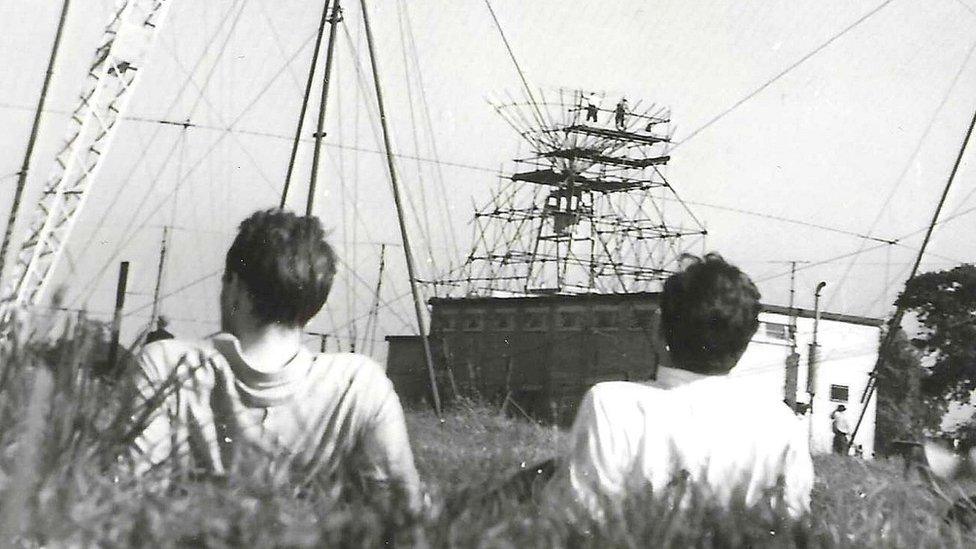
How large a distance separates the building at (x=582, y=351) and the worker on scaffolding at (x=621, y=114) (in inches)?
531

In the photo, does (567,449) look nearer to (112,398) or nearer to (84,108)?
(112,398)

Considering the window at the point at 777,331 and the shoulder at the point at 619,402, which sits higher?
the window at the point at 777,331

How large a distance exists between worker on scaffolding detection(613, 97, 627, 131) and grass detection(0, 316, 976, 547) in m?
62.1

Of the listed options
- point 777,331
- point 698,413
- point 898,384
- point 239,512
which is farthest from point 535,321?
point 239,512

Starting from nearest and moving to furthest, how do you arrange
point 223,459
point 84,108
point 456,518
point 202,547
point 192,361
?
point 202,547 → point 456,518 → point 223,459 → point 192,361 → point 84,108

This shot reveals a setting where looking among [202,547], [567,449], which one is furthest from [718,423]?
[202,547]

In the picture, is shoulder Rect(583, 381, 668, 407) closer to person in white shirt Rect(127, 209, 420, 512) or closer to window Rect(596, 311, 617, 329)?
person in white shirt Rect(127, 209, 420, 512)

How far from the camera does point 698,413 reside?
126 inches

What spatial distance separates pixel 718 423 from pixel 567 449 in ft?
1.23

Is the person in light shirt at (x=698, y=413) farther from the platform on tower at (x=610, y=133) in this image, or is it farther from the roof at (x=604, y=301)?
the platform on tower at (x=610, y=133)

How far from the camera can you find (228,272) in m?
3.07

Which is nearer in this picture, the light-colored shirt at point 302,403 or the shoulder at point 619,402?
the light-colored shirt at point 302,403

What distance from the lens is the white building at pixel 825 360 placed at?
2064 inches

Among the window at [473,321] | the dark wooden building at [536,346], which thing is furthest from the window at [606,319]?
the window at [473,321]
